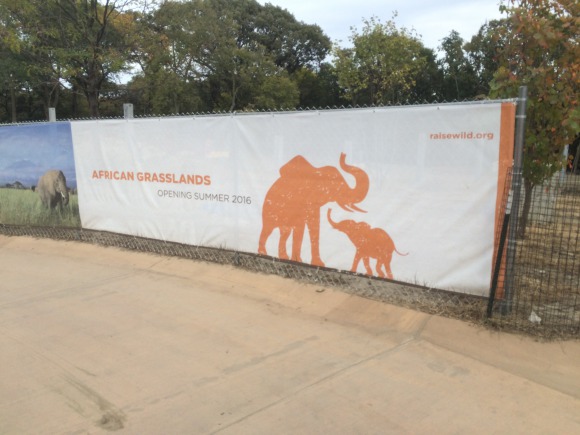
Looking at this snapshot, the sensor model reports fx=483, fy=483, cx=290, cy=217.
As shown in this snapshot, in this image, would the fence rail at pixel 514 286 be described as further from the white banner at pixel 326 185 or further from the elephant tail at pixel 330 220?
the elephant tail at pixel 330 220

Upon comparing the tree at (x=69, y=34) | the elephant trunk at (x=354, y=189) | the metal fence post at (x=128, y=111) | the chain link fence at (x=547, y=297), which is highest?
the tree at (x=69, y=34)

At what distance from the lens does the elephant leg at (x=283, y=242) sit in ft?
18.2

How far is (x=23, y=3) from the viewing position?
1391 cm

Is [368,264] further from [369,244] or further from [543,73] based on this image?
[543,73]

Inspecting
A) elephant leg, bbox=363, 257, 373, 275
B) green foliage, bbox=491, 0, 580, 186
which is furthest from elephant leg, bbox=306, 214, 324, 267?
green foliage, bbox=491, 0, 580, 186

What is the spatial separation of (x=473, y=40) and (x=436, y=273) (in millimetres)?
39041

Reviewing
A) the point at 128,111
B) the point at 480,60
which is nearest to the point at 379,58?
the point at 480,60

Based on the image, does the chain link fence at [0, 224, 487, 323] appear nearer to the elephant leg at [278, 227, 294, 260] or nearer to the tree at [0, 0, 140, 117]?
the elephant leg at [278, 227, 294, 260]

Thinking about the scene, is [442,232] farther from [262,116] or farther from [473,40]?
[473,40]

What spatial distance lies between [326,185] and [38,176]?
215 inches

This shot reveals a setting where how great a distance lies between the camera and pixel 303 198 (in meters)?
5.35

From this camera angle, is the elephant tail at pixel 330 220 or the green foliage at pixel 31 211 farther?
the green foliage at pixel 31 211

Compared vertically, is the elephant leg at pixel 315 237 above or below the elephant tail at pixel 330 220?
below

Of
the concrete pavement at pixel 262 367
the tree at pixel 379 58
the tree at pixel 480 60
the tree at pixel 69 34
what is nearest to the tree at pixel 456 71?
the tree at pixel 480 60
